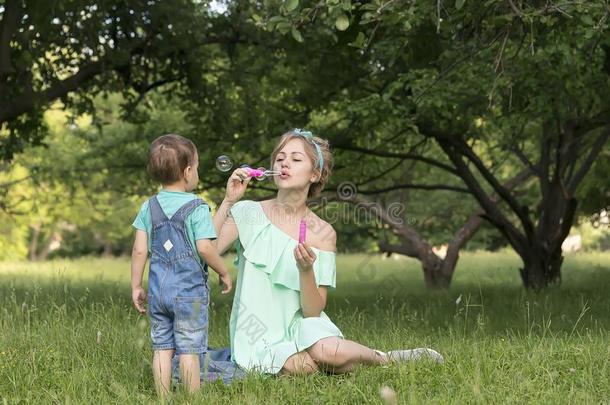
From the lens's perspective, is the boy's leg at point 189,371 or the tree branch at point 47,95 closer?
the boy's leg at point 189,371

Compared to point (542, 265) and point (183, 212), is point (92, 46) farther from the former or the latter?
point (542, 265)

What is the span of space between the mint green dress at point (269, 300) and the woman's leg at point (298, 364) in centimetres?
3

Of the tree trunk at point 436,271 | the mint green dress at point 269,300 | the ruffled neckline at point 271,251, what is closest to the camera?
the mint green dress at point 269,300

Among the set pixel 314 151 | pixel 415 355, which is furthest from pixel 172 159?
pixel 415 355

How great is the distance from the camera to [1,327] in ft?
17.7

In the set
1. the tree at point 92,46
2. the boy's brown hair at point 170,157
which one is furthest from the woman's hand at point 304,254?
the tree at point 92,46

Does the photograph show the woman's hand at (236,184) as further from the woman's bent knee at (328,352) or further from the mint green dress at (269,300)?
the woman's bent knee at (328,352)

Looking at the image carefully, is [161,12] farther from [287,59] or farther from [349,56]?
[349,56]

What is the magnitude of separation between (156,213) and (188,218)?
0.17 metres

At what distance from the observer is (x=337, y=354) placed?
4.38 metres

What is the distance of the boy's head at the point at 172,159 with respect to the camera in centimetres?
410

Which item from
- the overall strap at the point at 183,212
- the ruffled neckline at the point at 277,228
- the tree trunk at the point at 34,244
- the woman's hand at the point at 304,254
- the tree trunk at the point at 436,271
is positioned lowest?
the tree trunk at the point at 34,244

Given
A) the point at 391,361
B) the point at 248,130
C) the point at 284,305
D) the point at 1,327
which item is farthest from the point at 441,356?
the point at 248,130

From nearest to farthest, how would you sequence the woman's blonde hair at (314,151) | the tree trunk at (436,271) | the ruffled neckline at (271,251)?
the ruffled neckline at (271,251), the woman's blonde hair at (314,151), the tree trunk at (436,271)
